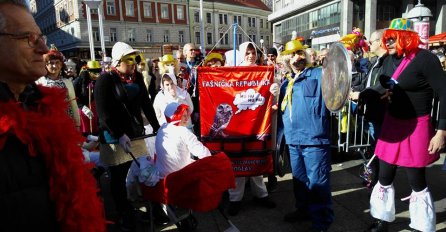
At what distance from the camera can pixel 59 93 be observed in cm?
143

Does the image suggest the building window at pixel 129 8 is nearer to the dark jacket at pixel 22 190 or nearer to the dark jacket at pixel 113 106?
the dark jacket at pixel 113 106

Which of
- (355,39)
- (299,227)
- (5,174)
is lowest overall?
(299,227)

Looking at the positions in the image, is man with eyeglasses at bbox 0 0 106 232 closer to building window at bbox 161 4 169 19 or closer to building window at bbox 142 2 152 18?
building window at bbox 142 2 152 18

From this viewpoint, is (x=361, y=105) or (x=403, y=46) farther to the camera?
(x=361, y=105)

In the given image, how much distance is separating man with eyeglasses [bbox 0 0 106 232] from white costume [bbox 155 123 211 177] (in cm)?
154

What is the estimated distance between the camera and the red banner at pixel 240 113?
12.3 ft

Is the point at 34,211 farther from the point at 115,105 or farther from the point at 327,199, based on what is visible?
the point at 327,199

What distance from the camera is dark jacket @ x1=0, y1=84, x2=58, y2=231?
3.54ft

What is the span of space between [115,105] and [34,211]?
6.86 feet

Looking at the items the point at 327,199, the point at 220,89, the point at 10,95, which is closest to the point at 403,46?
the point at 327,199

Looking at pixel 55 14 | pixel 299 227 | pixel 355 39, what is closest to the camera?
pixel 299 227

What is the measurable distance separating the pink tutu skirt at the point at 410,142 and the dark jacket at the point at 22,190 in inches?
106

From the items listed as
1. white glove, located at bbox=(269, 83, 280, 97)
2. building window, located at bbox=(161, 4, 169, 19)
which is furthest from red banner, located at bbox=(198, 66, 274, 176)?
building window, located at bbox=(161, 4, 169, 19)

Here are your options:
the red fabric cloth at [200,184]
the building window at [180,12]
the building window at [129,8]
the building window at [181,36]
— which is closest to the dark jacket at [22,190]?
the red fabric cloth at [200,184]
